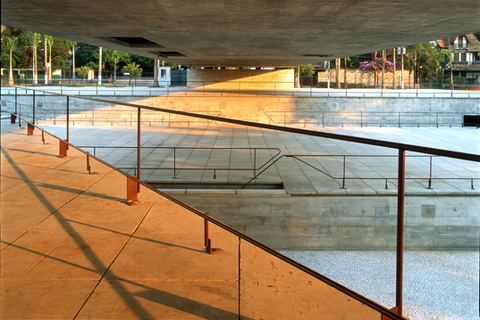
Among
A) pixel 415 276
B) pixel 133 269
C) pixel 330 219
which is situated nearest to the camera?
pixel 133 269

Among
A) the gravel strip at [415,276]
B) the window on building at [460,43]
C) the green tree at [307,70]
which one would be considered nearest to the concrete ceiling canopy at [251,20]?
the gravel strip at [415,276]

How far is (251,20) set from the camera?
11297mm

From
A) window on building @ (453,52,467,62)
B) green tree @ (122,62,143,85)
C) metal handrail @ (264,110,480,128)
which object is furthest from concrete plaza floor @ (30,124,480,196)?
window on building @ (453,52,467,62)

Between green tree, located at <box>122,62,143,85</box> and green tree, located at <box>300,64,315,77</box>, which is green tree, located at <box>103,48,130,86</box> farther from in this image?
green tree, located at <box>300,64,315,77</box>

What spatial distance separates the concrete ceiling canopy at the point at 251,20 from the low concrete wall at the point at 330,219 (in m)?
4.28

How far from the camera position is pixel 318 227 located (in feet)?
33.1

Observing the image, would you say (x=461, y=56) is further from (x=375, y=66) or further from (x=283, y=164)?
(x=283, y=164)

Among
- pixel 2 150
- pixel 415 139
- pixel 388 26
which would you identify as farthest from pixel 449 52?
pixel 2 150

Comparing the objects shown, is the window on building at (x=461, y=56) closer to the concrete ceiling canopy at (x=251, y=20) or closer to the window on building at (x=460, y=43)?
the window on building at (x=460, y=43)

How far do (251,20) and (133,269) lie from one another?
9.94 metres

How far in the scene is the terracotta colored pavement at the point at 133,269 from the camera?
6.38 feet

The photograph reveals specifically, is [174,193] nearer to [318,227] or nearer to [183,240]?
[318,227]

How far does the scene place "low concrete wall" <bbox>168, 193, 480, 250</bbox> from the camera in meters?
9.98

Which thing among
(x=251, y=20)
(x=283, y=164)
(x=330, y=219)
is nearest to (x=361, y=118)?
(x=283, y=164)
